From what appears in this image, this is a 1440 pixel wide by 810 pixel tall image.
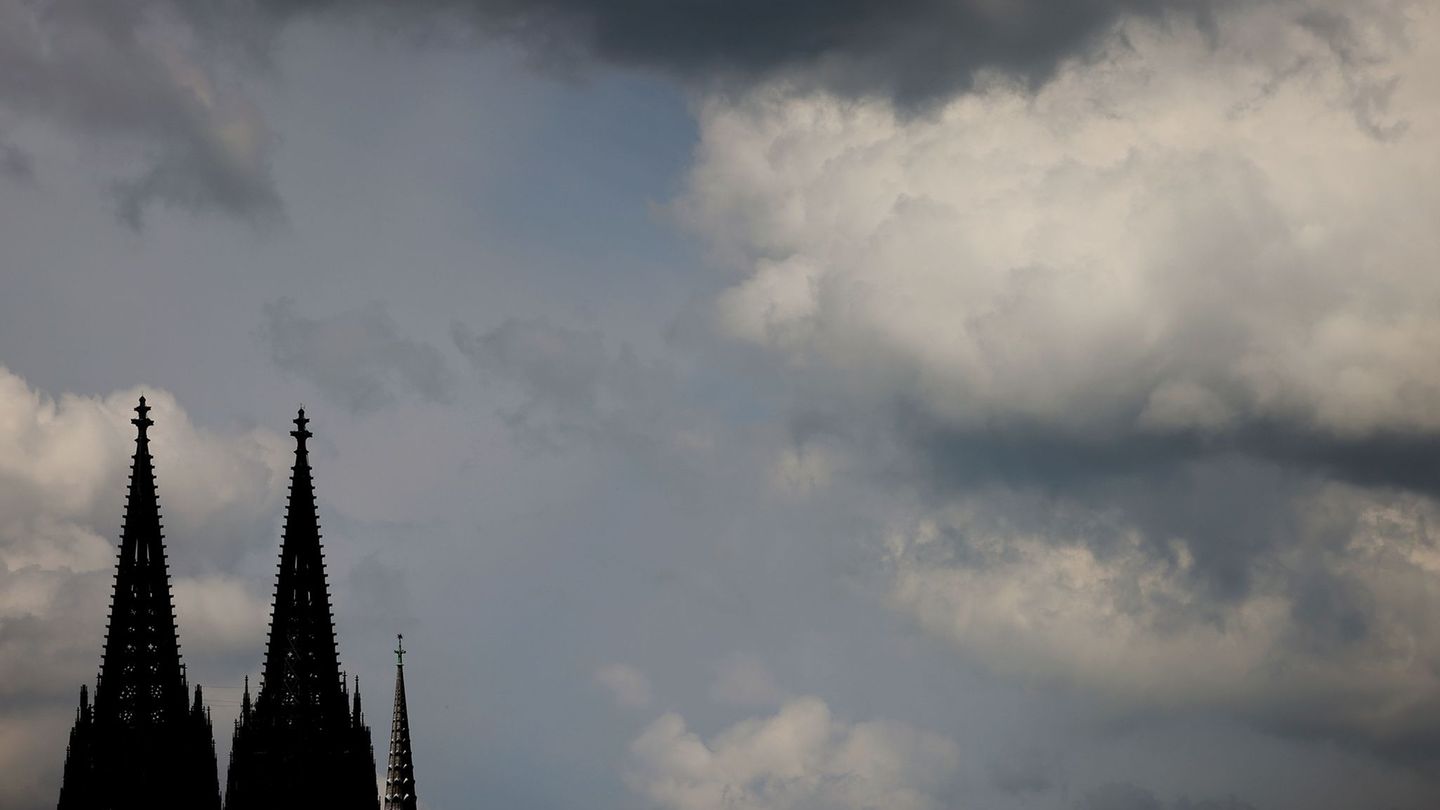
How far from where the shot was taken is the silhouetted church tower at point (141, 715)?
11812cm

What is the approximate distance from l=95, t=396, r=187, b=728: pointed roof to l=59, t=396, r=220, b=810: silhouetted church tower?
0.04 meters

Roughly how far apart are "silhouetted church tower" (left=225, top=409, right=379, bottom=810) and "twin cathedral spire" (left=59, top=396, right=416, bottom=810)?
5 cm

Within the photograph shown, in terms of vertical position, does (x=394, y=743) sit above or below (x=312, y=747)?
above

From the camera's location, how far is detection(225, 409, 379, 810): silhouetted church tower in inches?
4769

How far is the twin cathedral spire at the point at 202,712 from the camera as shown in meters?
119

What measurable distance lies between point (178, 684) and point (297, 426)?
13.8 metres

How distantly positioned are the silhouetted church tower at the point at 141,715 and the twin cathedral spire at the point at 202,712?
44mm

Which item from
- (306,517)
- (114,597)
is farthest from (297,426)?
(114,597)

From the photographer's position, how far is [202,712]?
398 feet

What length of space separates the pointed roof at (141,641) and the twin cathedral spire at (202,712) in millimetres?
44

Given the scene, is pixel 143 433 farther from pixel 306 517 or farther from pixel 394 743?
pixel 394 743

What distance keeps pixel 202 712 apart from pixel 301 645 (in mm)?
5332

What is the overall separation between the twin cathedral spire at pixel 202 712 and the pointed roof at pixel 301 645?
5cm

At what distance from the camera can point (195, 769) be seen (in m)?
120
